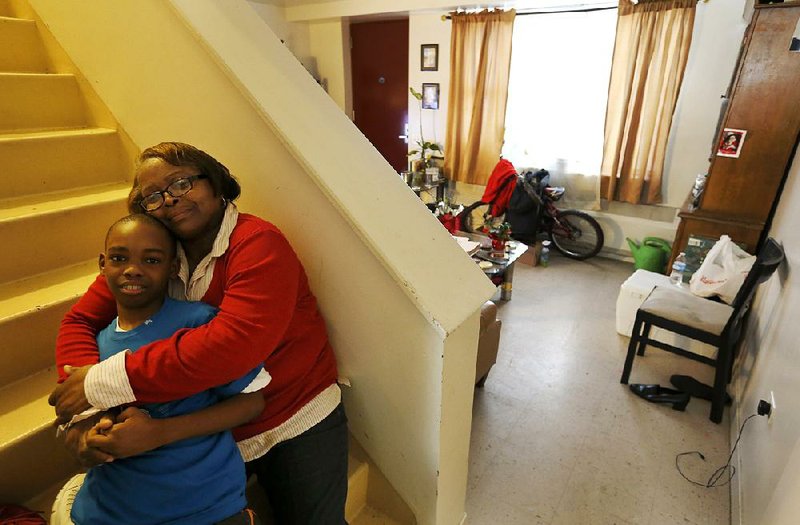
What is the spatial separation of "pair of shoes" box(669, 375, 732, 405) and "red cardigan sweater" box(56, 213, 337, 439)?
7.38 feet

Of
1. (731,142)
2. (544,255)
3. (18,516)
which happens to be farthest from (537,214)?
(18,516)

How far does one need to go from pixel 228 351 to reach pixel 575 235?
4162mm

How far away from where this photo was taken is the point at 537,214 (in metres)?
4.09

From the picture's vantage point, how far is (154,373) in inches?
31.7

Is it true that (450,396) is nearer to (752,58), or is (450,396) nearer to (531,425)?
(531,425)

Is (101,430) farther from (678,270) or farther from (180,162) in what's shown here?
(678,270)

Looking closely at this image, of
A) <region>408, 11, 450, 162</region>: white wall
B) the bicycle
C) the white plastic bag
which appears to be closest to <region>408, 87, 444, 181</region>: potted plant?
<region>408, 11, 450, 162</region>: white wall

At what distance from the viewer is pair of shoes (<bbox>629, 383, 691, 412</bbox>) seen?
232 cm

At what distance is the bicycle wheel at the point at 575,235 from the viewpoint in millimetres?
4281

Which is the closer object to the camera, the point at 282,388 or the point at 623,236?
the point at 282,388

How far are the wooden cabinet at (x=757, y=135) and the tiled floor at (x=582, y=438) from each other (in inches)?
37.2

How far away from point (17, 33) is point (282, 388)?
5.53 feet

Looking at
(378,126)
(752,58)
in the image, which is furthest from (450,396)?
(378,126)

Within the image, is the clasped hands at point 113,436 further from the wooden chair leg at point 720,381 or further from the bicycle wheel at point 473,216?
the bicycle wheel at point 473,216
